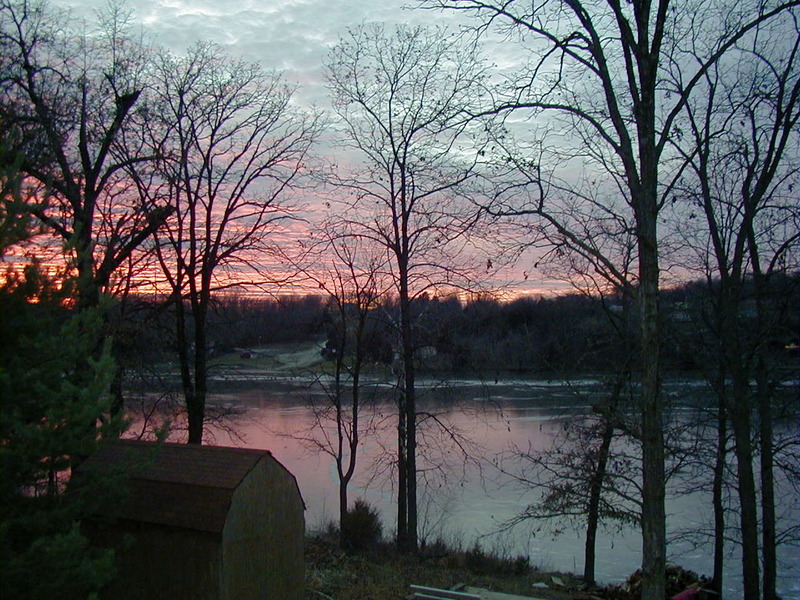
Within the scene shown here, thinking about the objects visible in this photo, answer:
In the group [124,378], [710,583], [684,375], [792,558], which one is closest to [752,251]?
[684,375]

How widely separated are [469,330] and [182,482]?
11052 mm

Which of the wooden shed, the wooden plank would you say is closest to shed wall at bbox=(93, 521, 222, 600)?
the wooden shed

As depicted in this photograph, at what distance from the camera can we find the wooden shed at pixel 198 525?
23.0 feet

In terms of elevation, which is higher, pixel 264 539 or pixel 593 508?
pixel 264 539

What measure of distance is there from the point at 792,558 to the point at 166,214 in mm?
17446

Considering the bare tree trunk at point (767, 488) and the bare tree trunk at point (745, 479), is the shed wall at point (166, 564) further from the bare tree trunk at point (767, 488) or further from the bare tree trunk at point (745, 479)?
the bare tree trunk at point (767, 488)

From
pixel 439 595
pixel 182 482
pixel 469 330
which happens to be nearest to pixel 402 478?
pixel 469 330

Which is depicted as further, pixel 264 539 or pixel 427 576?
pixel 427 576

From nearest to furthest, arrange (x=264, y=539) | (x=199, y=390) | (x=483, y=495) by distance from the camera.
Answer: (x=264, y=539), (x=199, y=390), (x=483, y=495)

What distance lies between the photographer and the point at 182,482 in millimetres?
7395

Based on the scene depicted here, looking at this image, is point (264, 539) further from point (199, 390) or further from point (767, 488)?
point (767, 488)

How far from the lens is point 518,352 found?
2020cm

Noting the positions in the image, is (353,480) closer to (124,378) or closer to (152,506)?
(124,378)

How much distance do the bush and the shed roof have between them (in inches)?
307
